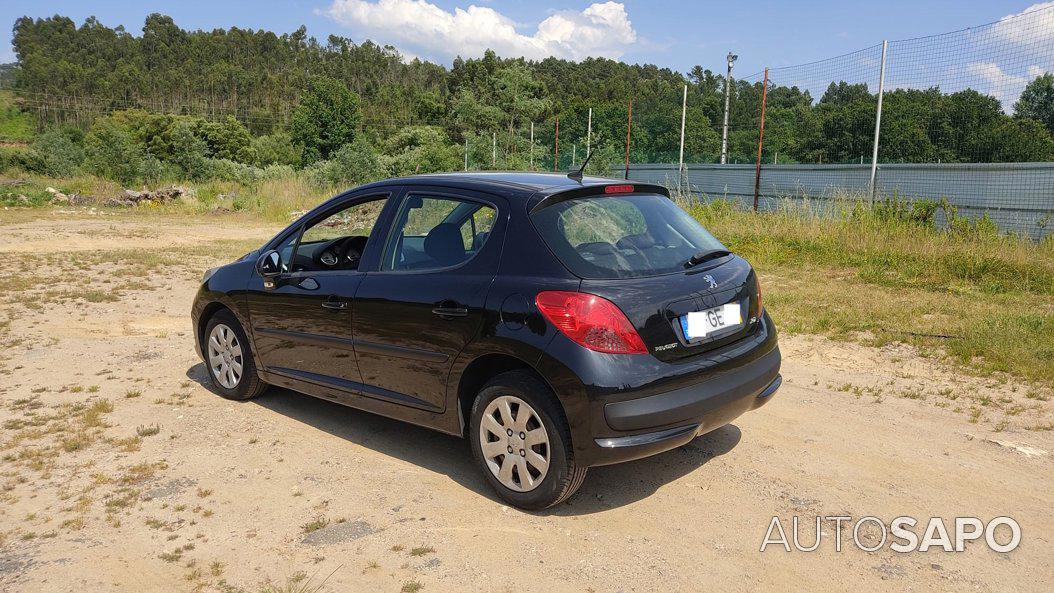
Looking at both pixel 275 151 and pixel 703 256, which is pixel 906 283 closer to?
pixel 703 256

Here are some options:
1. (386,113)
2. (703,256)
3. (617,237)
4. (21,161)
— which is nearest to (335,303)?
(617,237)

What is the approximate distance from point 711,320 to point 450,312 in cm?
133

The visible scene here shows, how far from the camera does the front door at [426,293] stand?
3.99 meters

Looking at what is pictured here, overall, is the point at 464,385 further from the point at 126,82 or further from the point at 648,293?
the point at 126,82

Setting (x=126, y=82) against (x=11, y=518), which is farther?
(x=126, y=82)

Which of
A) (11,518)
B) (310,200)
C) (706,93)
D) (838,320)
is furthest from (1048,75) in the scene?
(310,200)

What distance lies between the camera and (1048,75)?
11406 millimetres

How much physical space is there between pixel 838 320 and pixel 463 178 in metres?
4.66

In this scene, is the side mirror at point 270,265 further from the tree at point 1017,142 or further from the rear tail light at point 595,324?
the tree at point 1017,142

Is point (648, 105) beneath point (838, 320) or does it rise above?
above

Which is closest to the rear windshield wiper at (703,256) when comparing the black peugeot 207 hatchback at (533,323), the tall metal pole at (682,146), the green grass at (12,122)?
the black peugeot 207 hatchback at (533,323)

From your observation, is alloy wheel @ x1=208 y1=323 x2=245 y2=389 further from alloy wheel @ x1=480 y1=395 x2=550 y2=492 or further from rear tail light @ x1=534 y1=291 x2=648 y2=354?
rear tail light @ x1=534 y1=291 x2=648 y2=354

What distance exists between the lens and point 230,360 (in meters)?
5.70

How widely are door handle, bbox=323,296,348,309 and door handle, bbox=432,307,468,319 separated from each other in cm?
82
